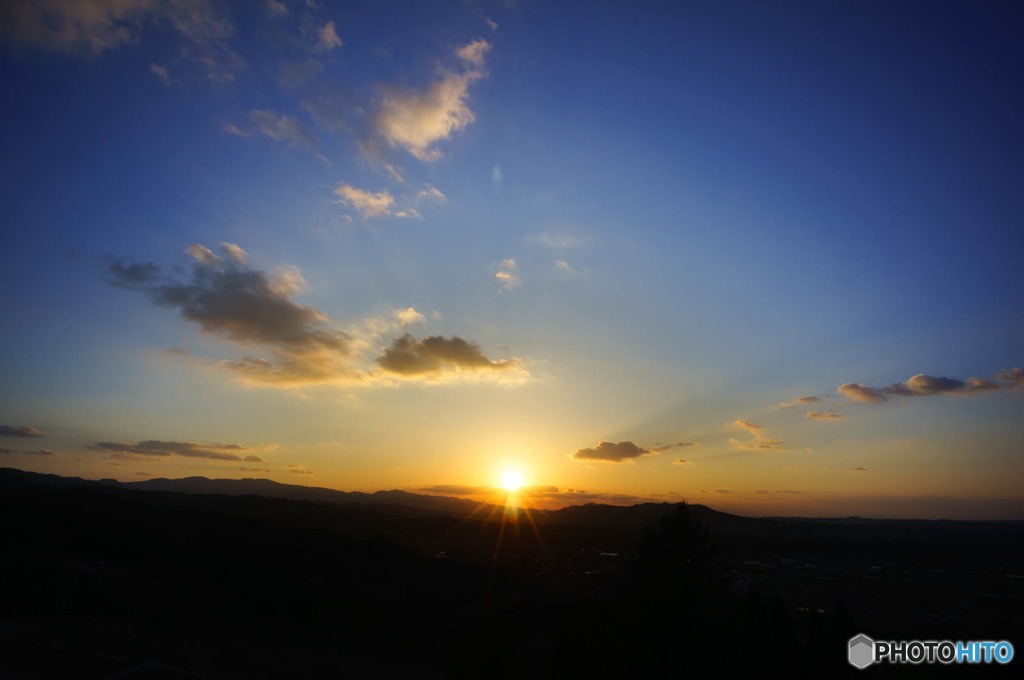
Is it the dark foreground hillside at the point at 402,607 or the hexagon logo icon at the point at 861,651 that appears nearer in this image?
the dark foreground hillside at the point at 402,607

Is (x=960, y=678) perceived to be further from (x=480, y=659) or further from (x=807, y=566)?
(x=807, y=566)

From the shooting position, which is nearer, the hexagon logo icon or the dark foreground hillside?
the dark foreground hillside

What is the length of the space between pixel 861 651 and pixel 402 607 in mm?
34390

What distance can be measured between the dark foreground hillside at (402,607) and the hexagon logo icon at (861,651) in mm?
734

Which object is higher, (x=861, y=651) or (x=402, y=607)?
(x=861, y=651)

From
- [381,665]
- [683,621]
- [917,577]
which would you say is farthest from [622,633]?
[917,577]

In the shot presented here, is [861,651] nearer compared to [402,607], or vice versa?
[861,651]

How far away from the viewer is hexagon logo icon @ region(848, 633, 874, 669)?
22297 mm

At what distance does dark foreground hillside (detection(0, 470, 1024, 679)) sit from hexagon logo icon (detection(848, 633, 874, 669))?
0.73 m

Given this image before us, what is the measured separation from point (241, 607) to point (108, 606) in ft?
28.5

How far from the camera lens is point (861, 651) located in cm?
2308

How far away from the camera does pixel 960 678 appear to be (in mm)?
31266

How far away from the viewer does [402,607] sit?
43750mm

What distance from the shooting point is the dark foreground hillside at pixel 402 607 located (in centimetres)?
2105
